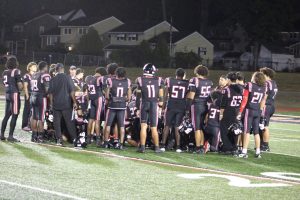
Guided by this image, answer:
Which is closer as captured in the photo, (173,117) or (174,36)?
(173,117)

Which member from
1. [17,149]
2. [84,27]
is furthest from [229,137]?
[84,27]

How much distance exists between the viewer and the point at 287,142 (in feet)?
60.8

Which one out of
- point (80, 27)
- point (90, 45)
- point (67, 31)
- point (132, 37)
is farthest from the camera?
point (67, 31)

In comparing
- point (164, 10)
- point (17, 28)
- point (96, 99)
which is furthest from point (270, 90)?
point (17, 28)

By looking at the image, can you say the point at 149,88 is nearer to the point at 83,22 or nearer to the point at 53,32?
the point at 83,22

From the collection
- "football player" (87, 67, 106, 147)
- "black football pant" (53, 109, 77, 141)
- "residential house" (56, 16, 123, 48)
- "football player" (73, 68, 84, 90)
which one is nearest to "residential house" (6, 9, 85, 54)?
"residential house" (56, 16, 123, 48)

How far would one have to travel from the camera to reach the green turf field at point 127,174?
991 centimetres

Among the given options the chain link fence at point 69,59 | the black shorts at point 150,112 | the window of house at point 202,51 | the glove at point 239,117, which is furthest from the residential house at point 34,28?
the glove at point 239,117

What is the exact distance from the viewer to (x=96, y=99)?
51.4 feet

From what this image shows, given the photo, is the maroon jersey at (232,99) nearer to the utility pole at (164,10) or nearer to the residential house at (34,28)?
the utility pole at (164,10)

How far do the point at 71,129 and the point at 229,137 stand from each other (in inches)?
128

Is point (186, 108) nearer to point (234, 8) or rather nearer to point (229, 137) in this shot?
point (229, 137)

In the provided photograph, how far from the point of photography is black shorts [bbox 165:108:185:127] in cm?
1498

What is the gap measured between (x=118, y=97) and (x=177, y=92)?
3.88 ft
